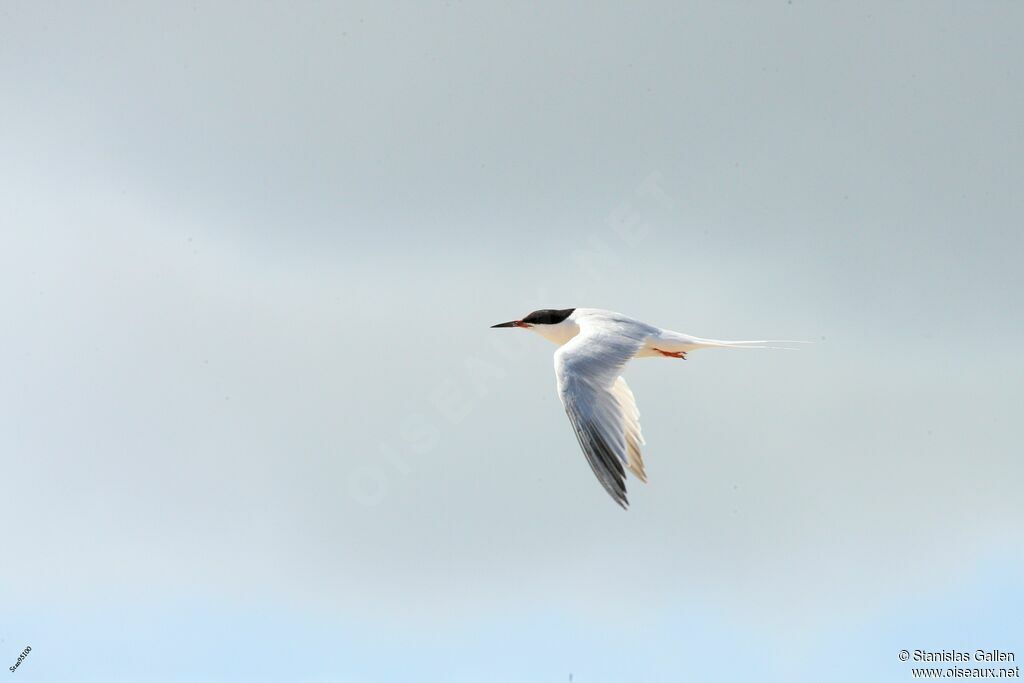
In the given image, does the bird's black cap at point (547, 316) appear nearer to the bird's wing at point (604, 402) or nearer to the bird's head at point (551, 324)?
the bird's head at point (551, 324)

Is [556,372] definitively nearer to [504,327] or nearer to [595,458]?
[595,458]

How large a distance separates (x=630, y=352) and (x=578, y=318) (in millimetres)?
1732

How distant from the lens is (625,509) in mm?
12930

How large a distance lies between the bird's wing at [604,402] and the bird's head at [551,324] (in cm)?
143

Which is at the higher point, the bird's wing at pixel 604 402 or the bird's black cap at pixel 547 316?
the bird's black cap at pixel 547 316

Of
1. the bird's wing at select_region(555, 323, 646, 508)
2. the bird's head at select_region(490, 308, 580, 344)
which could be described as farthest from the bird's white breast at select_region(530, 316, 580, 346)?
the bird's wing at select_region(555, 323, 646, 508)

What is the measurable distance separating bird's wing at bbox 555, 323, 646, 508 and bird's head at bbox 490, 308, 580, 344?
1.43 m

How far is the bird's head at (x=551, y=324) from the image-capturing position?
18172mm

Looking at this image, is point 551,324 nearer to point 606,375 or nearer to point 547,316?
point 547,316

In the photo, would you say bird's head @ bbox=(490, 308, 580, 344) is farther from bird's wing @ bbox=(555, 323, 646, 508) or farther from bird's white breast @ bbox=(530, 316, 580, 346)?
bird's wing @ bbox=(555, 323, 646, 508)

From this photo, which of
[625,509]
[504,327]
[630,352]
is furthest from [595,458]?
[504,327]

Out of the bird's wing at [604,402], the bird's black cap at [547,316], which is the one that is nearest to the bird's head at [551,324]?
the bird's black cap at [547,316]

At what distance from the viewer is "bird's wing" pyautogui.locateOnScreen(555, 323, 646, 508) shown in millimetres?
13898

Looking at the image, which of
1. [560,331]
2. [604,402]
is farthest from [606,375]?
[560,331]
